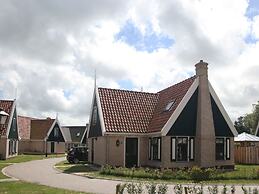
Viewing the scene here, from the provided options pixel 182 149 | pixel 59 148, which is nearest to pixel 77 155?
pixel 182 149

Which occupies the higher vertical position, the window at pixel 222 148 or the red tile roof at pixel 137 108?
the red tile roof at pixel 137 108

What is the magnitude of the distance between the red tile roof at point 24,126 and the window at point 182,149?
38.7 meters

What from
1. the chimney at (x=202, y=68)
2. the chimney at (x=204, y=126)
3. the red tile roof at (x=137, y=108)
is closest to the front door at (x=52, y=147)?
the red tile roof at (x=137, y=108)

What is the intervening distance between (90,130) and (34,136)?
3231 centimetres

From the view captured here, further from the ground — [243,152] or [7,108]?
[7,108]

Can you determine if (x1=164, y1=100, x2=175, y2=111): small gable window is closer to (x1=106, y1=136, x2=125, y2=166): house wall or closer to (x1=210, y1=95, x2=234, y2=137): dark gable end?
(x1=210, y1=95, x2=234, y2=137): dark gable end

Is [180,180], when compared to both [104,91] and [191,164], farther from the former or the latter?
[104,91]

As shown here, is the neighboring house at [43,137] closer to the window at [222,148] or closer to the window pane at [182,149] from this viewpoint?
the window pane at [182,149]

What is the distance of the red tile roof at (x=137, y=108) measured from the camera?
106 feet

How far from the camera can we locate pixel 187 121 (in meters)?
31.3

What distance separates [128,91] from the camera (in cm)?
3662

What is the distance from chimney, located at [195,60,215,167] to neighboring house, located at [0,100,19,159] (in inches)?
967

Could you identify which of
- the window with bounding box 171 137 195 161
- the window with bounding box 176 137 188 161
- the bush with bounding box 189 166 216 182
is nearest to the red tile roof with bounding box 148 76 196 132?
the window with bounding box 171 137 195 161

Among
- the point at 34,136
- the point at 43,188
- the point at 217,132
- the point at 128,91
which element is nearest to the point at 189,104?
the point at 217,132
